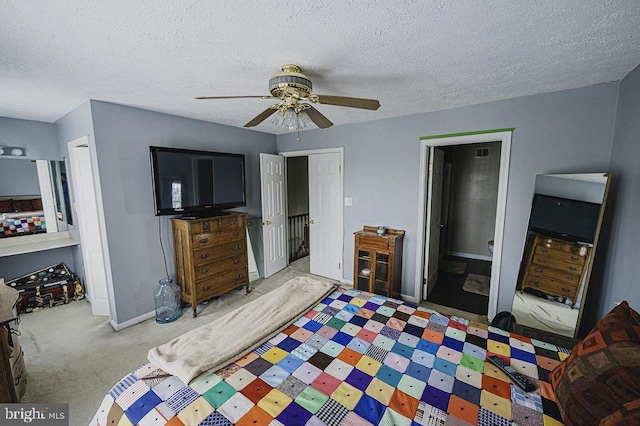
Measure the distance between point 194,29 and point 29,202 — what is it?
3768mm

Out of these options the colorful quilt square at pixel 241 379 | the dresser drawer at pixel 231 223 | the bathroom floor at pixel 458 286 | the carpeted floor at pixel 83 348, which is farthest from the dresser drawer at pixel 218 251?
the bathroom floor at pixel 458 286

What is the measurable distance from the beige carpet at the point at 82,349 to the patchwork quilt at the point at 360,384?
3.56ft

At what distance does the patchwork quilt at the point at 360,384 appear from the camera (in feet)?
3.59

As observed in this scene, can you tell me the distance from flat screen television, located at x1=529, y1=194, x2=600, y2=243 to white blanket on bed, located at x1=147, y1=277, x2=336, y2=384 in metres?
2.08

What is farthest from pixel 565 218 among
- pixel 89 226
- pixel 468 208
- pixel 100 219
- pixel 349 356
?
pixel 89 226

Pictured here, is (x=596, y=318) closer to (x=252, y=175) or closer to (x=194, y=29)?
(x=194, y=29)

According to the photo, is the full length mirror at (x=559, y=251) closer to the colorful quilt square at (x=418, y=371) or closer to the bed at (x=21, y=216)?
the colorful quilt square at (x=418, y=371)

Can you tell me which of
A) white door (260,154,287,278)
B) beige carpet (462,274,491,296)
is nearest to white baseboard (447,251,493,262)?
beige carpet (462,274,491,296)

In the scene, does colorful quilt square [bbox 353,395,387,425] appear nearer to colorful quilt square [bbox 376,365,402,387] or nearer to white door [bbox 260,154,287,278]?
colorful quilt square [bbox 376,365,402,387]

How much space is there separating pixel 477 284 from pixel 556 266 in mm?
1653

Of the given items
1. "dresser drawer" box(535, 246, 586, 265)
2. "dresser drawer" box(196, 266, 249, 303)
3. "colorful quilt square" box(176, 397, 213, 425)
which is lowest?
"dresser drawer" box(196, 266, 249, 303)

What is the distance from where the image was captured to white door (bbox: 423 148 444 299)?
124 inches

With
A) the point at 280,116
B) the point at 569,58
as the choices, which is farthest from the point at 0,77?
the point at 569,58

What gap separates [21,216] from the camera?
128 inches
